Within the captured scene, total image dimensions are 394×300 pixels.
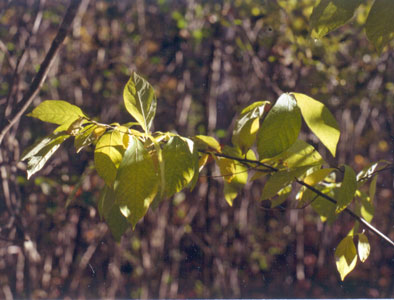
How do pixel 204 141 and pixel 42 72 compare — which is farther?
pixel 42 72

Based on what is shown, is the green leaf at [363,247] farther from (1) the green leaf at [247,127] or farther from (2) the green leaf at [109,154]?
(2) the green leaf at [109,154]

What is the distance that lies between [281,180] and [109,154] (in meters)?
0.23

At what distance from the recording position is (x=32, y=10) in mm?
1939

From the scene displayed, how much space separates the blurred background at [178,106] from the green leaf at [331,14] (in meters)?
1.54

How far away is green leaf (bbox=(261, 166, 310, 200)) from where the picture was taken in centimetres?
53

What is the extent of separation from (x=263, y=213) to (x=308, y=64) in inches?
32.8

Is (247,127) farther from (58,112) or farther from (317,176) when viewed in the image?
(58,112)

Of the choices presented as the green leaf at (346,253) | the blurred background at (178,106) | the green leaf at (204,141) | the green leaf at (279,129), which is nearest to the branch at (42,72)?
the green leaf at (204,141)

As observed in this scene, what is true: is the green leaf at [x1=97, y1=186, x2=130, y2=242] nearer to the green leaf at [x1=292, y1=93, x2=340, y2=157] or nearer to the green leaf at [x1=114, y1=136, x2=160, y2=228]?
the green leaf at [x1=114, y1=136, x2=160, y2=228]

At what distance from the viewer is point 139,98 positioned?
0.49 m

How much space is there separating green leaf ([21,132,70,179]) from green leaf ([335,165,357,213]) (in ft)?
1.16

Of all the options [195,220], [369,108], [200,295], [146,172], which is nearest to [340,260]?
[146,172]

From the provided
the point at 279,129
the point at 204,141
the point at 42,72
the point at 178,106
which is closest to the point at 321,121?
the point at 279,129

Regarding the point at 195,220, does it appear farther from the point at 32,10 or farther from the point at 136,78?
the point at 136,78
